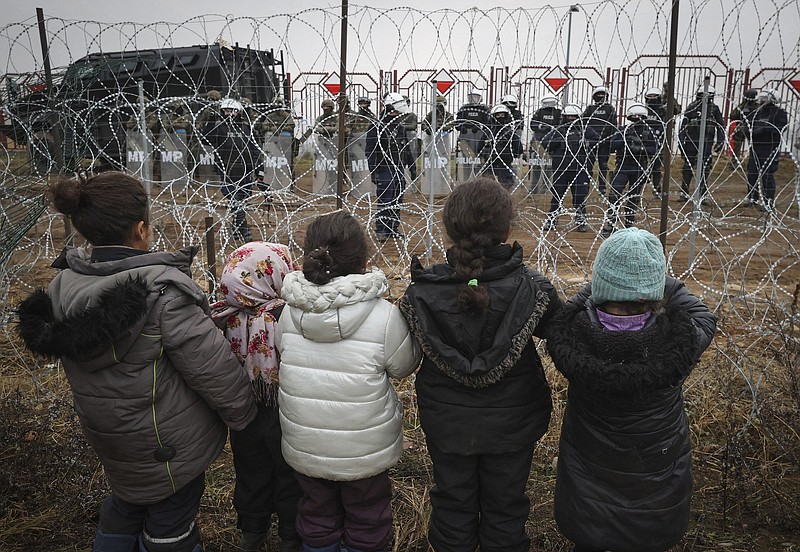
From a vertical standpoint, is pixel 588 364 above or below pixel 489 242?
below

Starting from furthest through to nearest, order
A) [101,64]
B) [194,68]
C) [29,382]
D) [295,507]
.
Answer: [194,68]
[101,64]
[29,382]
[295,507]

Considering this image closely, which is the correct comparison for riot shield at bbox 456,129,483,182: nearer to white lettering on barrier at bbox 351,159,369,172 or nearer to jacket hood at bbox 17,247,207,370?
white lettering on barrier at bbox 351,159,369,172

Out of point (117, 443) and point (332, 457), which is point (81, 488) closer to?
point (117, 443)

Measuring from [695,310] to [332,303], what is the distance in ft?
3.43

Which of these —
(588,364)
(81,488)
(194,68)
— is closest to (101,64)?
(81,488)

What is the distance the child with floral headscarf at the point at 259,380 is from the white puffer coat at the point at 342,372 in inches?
5.6

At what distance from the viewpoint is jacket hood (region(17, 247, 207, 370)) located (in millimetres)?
1722

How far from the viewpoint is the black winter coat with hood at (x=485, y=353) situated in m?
1.86

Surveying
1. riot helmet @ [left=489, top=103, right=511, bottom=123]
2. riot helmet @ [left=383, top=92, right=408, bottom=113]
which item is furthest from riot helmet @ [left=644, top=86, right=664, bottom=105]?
riot helmet @ [left=383, top=92, right=408, bottom=113]

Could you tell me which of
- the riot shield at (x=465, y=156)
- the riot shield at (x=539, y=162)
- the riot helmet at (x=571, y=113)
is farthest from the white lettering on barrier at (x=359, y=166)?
the riot helmet at (x=571, y=113)

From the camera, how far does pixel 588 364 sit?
1.69 meters

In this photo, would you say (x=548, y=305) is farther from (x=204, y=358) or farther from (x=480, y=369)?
(x=204, y=358)

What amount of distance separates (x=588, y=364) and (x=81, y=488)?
2210mm

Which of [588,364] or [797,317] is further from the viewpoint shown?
[797,317]
